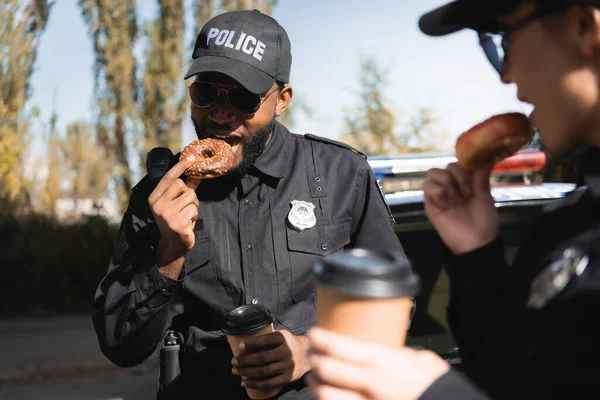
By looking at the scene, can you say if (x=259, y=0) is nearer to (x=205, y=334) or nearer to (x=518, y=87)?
(x=205, y=334)

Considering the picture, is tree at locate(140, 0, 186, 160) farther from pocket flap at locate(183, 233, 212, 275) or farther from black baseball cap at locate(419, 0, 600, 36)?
black baseball cap at locate(419, 0, 600, 36)

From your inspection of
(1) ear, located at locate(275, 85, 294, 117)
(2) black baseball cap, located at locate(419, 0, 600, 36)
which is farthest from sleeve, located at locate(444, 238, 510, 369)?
(1) ear, located at locate(275, 85, 294, 117)

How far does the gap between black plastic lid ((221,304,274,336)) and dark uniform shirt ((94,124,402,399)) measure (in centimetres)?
37

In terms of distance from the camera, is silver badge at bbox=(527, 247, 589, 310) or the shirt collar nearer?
silver badge at bbox=(527, 247, 589, 310)

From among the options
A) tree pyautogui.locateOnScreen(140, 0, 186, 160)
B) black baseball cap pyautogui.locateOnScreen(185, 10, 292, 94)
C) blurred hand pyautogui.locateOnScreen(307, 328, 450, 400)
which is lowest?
blurred hand pyautogui.locateOnScreen(307, 328, 450, 400)

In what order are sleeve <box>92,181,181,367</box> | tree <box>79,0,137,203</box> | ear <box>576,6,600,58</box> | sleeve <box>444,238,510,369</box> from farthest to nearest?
tree <box>79,0,137,203</box>
sleeve <box>92,181,181,367</box>
sleeve <box>444,238,510,369</box>
ear <box>576,6,600,58</box>

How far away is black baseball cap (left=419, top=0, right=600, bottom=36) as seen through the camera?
4.23ft

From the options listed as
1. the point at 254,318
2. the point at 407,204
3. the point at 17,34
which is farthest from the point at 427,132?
the point at 254,318

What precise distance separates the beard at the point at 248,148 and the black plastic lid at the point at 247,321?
754 millimetres

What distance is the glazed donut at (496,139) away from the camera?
166 cm

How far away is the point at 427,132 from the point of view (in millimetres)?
24562

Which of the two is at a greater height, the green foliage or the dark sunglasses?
the dark sunglasses

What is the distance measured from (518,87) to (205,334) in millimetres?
1517

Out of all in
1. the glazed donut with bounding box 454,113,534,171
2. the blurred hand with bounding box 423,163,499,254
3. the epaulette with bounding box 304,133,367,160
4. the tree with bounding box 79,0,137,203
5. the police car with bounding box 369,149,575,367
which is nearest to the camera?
the blurred hand with bounding box 423,163,499,254
